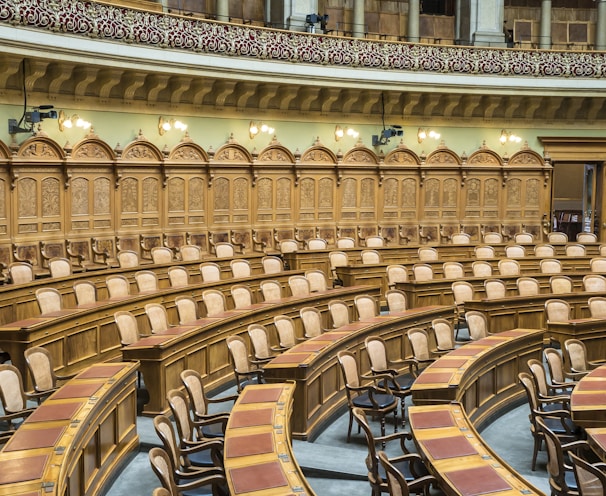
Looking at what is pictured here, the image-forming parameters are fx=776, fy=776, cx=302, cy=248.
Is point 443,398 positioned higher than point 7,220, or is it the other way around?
point 7,220

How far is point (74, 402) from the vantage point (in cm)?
635

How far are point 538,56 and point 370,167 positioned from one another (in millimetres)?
5118

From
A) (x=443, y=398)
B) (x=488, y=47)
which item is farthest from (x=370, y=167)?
(x=443, y=398)

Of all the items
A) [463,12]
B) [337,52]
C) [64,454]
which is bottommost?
[64,454]

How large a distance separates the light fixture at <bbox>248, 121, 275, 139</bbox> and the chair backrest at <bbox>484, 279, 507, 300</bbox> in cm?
702

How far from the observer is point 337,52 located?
58.1ft

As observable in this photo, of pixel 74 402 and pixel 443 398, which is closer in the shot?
pixel 74 402

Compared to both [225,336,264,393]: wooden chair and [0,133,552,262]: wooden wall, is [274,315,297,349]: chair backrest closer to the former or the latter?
[225,336,264,393]: wooden chair

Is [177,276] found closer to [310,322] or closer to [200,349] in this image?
[310,322]

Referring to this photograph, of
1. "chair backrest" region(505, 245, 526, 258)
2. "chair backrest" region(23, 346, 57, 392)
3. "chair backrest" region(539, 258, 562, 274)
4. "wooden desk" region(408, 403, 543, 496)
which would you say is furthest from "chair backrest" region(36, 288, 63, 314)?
"chair backrest" region(505, 245, 526, 258)

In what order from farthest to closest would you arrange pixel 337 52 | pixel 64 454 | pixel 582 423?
Result: pixel 337 52, pixel 582 423, pixel 64 454

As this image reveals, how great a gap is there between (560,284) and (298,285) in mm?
4524

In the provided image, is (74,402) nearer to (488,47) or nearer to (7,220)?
(7,220)

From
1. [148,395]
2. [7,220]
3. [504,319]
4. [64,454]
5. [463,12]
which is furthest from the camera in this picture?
[463,12]
